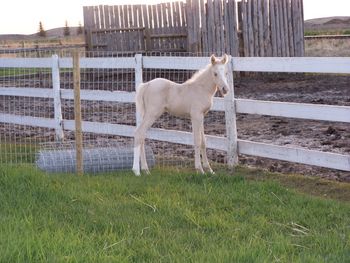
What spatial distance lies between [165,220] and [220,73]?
2.77 m

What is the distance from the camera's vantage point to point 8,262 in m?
4.61

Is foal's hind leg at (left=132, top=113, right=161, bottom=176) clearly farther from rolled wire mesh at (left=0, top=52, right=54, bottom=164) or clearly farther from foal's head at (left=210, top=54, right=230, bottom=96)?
rolled wire mesh at (left=0, top=52, right=54, bottom=164)

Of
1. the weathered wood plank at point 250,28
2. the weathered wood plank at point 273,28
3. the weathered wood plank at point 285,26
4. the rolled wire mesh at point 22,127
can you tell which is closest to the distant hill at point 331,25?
the weathered wood plank at point 285,26

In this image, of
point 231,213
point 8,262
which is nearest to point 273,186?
point 231,213

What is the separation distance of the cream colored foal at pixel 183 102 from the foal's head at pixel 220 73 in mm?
37

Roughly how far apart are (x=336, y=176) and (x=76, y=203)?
3.57m

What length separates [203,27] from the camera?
20906 millimetres

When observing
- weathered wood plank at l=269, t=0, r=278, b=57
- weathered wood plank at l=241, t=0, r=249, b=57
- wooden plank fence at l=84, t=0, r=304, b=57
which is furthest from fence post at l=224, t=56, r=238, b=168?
weathered wood plank at l=269, t=0, r=278, b=57

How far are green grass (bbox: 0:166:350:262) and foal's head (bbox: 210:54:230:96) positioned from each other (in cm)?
109

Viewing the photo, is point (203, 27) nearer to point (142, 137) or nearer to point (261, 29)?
point (261, 29)

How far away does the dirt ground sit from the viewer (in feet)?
31.0

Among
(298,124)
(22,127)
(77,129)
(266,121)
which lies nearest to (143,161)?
(77,129)

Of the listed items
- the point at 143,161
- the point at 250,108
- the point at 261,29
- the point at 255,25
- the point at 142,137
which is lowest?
the point at 143,161

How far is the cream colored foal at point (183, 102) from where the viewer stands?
8633 millimetres
